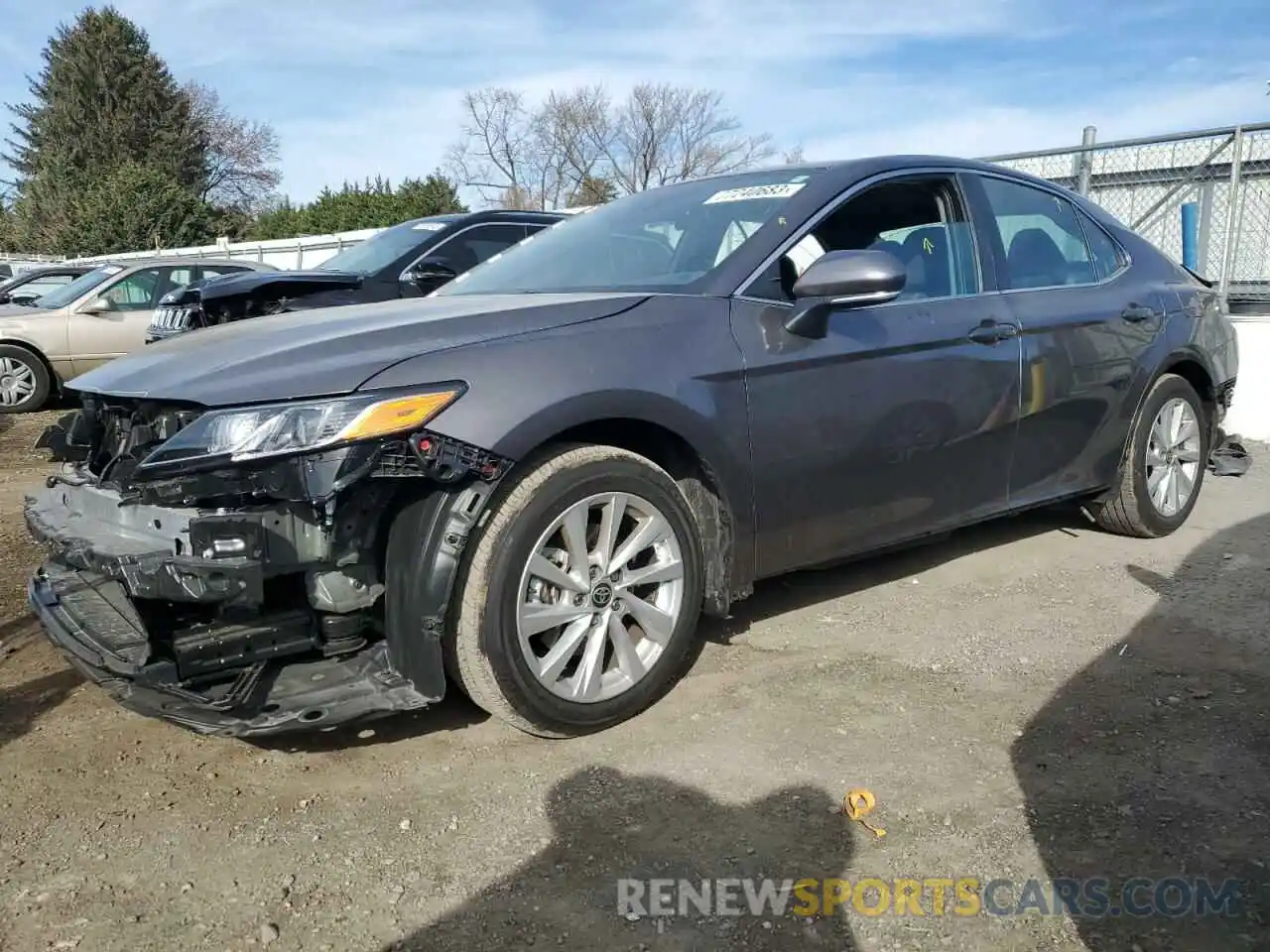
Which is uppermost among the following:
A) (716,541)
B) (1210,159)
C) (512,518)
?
(1210,159)

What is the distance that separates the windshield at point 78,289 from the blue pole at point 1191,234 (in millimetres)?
10058

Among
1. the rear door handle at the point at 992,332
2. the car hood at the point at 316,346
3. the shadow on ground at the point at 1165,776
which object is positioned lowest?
the shadow on ground at the point at 1165,776

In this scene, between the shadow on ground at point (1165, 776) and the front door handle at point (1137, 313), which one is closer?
the shadow on ground at point (1165, 776)

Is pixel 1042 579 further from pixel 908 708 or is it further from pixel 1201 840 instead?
pixel 1201 840

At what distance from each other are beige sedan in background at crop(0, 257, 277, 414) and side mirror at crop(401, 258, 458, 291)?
310cm

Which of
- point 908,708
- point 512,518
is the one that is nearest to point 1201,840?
point 908,708

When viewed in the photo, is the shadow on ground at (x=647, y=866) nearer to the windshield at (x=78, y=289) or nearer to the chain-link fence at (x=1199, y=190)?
the chain-link fence at (x=1199, y=190)

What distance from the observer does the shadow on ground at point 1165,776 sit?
6.95ft

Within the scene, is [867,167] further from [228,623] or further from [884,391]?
[228,623]

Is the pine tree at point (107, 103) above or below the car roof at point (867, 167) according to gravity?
above

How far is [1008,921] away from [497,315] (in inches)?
77.0

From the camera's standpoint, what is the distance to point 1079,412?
4.19 m

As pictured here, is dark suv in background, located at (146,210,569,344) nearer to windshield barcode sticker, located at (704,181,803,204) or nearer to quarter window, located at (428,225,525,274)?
quarter window, located at (428,225,525,274)

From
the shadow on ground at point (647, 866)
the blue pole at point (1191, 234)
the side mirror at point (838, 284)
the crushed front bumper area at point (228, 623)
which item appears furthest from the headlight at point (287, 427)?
the blue pole at point (1191, 234)
